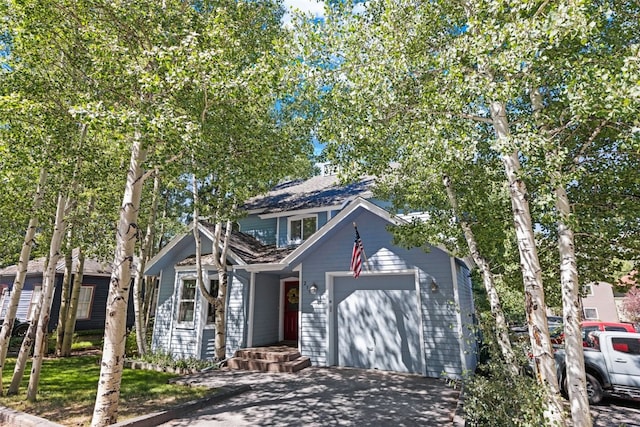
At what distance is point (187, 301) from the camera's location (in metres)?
13.2

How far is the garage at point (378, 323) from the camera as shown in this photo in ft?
32.4

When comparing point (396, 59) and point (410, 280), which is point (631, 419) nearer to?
point (410, 280)

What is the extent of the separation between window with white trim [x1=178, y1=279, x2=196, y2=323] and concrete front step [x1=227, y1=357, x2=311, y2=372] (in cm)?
318

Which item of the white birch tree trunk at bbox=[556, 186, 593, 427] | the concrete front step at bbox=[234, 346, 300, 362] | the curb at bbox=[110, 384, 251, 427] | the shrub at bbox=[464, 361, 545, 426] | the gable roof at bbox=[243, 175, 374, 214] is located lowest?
the curb at bbox=[110, 384, 251, 427]

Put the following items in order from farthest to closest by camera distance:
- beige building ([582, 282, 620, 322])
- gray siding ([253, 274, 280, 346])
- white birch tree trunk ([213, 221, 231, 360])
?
beige building ([582, 282, 620, 322]) → gray siding ([253, 274, 280, 346]) → white birch tree trunk ([213, 221, 231, 360])

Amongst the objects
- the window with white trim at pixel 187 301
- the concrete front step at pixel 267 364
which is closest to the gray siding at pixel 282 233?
the window with white trim at pixel 187 301

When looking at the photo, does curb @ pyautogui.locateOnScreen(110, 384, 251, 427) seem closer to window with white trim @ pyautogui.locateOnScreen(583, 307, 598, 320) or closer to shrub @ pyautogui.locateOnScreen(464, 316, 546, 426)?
shrub @ pyautogui.locateOnScreen(464, 316, 546, 426)

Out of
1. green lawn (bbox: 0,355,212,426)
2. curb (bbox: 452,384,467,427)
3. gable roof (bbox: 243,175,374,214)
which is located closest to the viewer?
curb (bbox: 452,384,467,427)

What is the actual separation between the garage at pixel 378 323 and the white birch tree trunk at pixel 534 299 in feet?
16.4

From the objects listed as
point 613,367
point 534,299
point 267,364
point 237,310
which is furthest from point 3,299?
point 613,367

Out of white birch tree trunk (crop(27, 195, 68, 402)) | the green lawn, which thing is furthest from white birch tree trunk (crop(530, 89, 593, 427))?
white birch tree trunk (crop(27, 195, 68, 402))

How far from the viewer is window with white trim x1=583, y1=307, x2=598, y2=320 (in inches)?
1294

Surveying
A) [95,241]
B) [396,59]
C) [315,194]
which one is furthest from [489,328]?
[95,241]

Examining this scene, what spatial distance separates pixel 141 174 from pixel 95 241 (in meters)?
7.72
